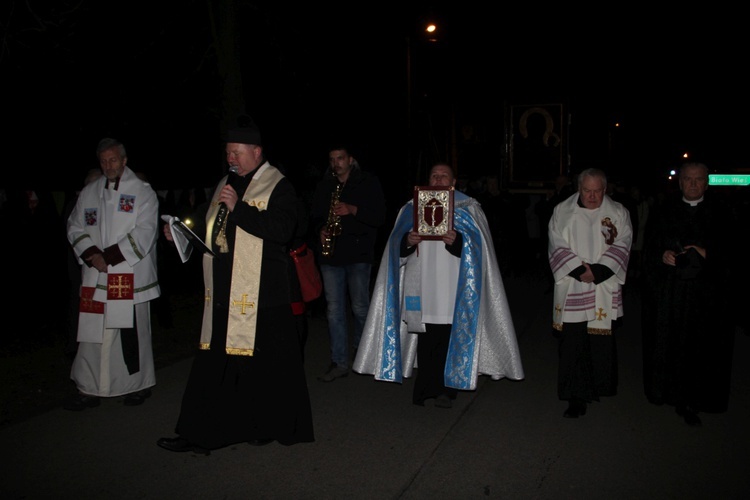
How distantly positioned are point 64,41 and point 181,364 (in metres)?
5.62

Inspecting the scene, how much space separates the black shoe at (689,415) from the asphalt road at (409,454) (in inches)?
2.5

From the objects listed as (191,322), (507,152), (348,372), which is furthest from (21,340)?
(507,152)

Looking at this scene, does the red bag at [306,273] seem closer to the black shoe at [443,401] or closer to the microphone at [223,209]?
the microphone at [223,209]

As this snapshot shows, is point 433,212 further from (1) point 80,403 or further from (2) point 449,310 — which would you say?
(1) point 80,403

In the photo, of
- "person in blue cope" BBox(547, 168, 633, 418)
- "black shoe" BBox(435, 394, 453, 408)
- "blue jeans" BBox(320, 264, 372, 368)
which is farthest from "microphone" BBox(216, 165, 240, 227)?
"person in blue cope" BBox(547, 168, 633, 418)

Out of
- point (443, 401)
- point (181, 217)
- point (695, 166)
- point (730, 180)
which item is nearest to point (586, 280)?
point (695, 166)

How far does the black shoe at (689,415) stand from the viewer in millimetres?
5590

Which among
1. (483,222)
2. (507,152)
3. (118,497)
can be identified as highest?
(507,152)

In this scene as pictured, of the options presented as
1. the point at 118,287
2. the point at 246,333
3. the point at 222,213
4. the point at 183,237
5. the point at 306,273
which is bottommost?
the point at 246,333

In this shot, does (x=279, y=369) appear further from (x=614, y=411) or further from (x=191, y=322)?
(x=191, y=322)

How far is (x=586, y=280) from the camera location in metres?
5.76

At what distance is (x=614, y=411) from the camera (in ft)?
19.5

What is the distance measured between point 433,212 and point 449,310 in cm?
80

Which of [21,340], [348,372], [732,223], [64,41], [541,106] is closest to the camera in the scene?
[732,223]
